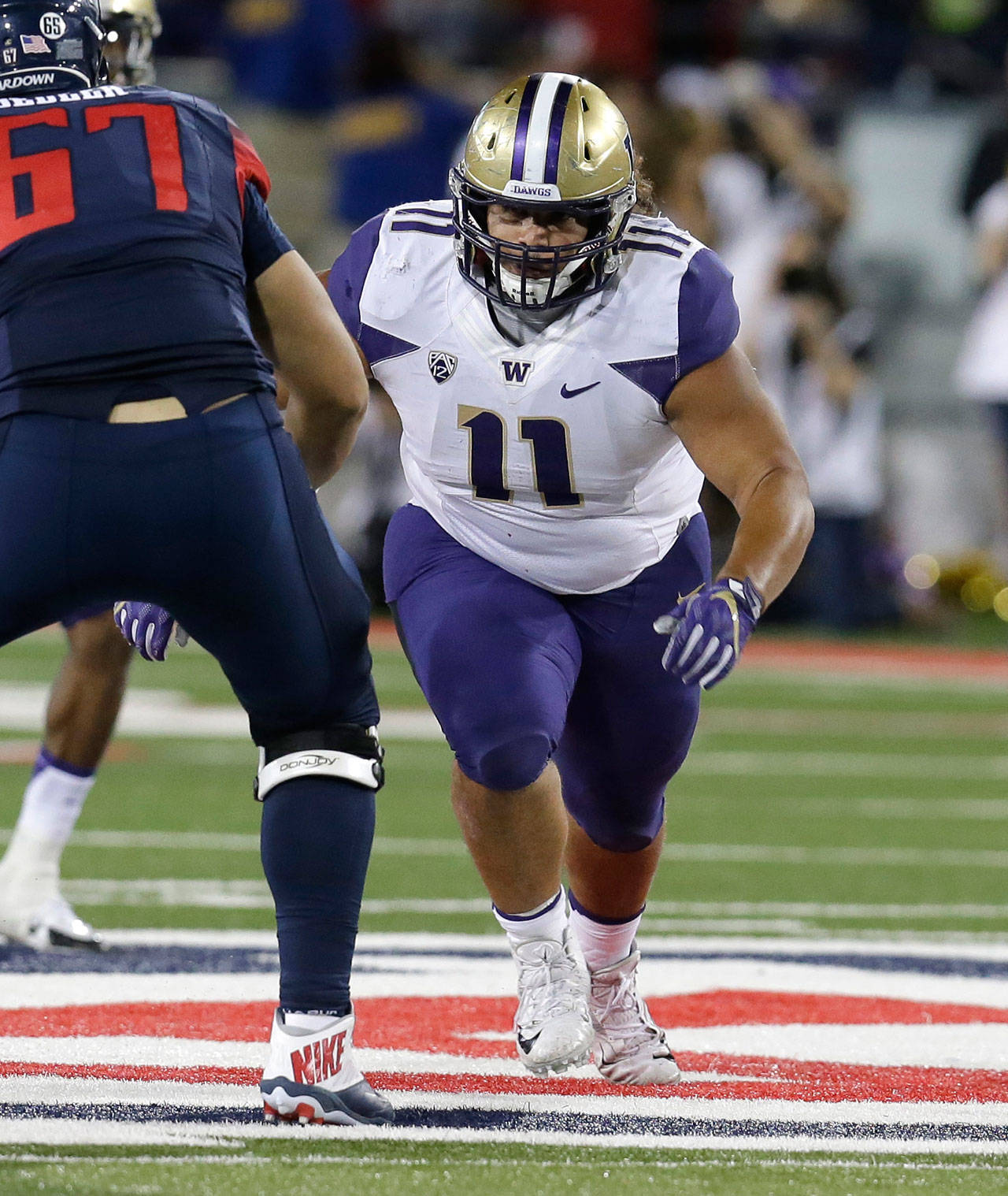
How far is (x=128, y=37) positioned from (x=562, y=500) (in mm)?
2032

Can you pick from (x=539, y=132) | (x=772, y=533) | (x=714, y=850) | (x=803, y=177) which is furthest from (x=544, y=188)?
(x=803, y=177)

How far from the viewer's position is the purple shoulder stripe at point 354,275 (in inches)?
166

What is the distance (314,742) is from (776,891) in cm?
299

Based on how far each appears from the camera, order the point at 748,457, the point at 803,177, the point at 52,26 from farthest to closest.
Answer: the point at 803,177
the point at 748,457
the point at 52,26

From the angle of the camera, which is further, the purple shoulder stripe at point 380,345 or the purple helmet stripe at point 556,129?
the purple shoulder stripe at point 380,345

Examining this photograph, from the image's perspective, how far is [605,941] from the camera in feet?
14.0

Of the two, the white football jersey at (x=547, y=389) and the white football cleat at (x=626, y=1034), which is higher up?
the white football jersey at (x=547, y=389)

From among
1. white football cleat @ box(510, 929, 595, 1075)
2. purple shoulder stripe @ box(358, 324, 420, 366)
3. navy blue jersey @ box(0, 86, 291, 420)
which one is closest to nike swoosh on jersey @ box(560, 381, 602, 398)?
purple shoulder stripe @ box(358, 324, 420, 366)

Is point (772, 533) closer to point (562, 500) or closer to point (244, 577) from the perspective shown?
point (562, 500)

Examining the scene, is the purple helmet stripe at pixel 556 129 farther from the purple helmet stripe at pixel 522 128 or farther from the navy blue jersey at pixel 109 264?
the navy blue jersey at pixel 109 264

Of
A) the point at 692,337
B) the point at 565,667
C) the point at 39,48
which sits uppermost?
the point at 39,48

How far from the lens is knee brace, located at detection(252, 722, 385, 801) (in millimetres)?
3430

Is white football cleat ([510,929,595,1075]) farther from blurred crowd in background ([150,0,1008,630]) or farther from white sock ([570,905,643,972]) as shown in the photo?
blurred crowd in background ([150,0,1008,630])

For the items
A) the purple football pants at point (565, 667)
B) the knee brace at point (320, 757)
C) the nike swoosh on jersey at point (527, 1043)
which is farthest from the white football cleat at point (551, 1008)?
the knee brace at point (320, 757)
